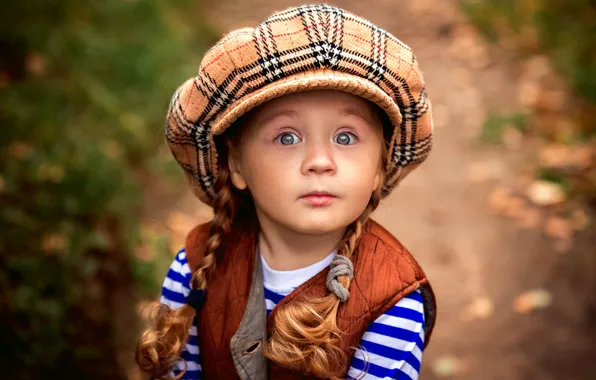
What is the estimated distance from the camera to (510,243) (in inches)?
140

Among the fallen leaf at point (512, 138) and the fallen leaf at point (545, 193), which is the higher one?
the fallen leaf at point (512, 138)

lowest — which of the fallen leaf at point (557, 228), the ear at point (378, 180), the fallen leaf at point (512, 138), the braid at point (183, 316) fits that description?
the braid at point (183, 316)

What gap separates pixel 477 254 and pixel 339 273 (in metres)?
2.16

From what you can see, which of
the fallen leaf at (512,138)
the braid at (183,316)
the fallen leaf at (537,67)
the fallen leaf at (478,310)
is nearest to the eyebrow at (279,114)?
the braid at (183,316)

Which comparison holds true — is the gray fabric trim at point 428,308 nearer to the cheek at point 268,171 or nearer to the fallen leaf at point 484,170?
the cheek at point 268,171

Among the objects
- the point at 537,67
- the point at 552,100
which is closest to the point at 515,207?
the point at 552,100

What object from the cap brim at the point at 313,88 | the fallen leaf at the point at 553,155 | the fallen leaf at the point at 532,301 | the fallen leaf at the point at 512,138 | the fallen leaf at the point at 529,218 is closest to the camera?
the cap brim at the point at 313,88

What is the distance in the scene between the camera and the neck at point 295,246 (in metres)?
1.69

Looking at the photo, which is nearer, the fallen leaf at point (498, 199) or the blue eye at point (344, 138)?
the blue eye at point (344, 138)

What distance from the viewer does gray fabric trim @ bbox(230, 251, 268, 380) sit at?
1707 mm

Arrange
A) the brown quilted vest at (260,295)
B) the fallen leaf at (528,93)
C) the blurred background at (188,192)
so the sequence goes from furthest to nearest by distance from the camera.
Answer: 1. the fallen leaf at (528,93)
2. the blurred background at (188,192)
3. the brown quilted vest at (260,295)

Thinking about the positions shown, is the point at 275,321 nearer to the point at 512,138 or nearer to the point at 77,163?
the point at 77,163

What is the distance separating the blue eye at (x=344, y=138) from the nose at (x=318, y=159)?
0.10 ft

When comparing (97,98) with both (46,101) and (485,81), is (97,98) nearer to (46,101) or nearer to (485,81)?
(46,101)
